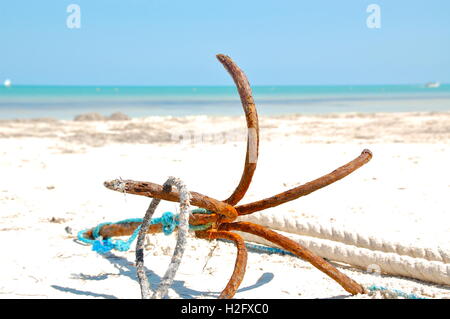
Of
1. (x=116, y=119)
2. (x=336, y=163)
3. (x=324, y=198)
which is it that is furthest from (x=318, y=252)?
(x=116, y=119)

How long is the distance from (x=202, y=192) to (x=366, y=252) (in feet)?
8.35

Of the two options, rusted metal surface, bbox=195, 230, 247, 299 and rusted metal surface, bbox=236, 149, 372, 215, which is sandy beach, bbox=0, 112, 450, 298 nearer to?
rusted metal surface, bbox=195, 230, 247, 299

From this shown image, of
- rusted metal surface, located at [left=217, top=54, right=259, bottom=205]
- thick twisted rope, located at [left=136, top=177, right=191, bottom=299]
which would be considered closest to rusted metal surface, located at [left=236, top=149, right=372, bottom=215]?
rusted metal surface, located at [left=217, top=54, right=259, bottom=205]

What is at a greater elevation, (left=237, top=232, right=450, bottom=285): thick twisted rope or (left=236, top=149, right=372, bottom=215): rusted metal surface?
(left=236, top=149, right=372, bottom=215): rusted metal surface

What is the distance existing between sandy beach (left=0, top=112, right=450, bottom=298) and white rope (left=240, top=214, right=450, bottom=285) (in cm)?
6

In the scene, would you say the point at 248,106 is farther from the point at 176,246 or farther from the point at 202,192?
the point at 202,192

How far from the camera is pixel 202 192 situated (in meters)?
5.35

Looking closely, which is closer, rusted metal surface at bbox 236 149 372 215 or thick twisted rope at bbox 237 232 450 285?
rusted metal surface at bbox 236 149 372 215

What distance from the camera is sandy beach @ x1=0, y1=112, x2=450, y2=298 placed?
9.54ft

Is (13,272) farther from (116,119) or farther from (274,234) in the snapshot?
(116,119)

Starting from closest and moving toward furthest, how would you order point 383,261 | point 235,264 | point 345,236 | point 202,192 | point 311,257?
point 235,264 < point 311,257 < point 383,261 < point 345,236 < point 202,192

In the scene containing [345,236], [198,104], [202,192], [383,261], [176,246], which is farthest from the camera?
[198,104]

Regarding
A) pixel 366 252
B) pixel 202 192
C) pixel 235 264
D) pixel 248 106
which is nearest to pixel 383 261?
pixel 366 252

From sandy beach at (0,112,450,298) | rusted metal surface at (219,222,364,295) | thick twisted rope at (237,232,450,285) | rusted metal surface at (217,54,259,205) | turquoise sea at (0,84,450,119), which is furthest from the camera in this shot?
turquoise sea at (0,84,450,119)
